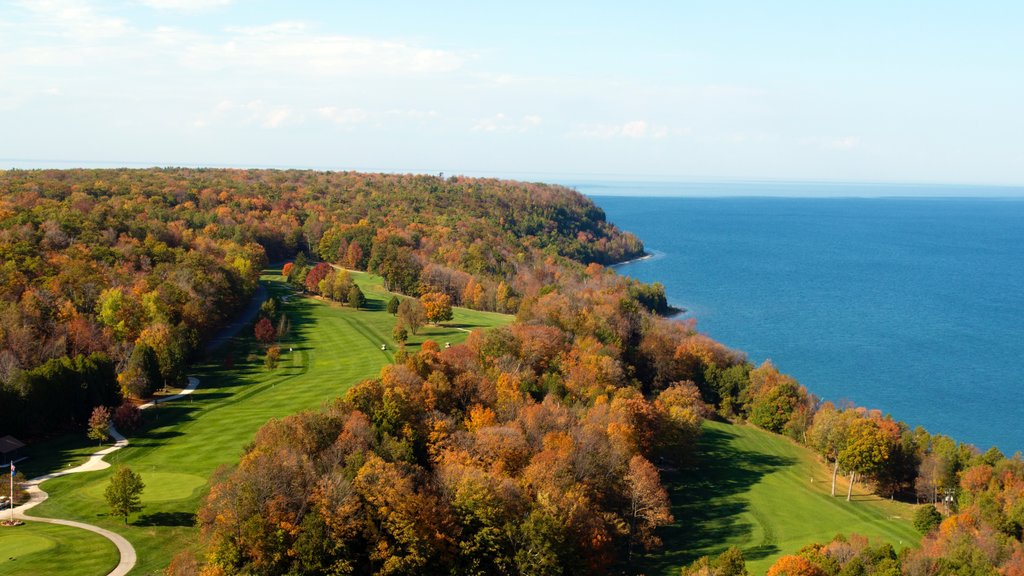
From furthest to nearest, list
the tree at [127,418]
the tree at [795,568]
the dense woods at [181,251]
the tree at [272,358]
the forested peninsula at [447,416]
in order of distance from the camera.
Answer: the tree at [272,358]
the dense woods at [181,251]
the tree at [127,418]
the forested peninsula at [447,416]
the tree at [795,568]

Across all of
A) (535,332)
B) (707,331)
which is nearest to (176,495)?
(535,332)

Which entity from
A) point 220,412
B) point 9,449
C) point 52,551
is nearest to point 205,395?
point 220,412

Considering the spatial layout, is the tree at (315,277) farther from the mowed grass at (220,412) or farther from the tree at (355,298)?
the tree at (355,298)

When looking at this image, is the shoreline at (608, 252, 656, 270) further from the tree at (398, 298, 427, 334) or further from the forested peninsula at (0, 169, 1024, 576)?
the tree at (398, 298, 427, 334)

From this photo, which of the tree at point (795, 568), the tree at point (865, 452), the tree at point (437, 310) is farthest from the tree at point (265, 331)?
the tree at point (795, 568)

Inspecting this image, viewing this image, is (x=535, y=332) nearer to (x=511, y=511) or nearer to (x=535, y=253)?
(x=511, y=511)

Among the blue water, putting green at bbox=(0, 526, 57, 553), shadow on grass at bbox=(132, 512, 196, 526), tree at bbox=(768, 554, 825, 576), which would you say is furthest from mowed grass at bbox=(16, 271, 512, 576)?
the blue water
